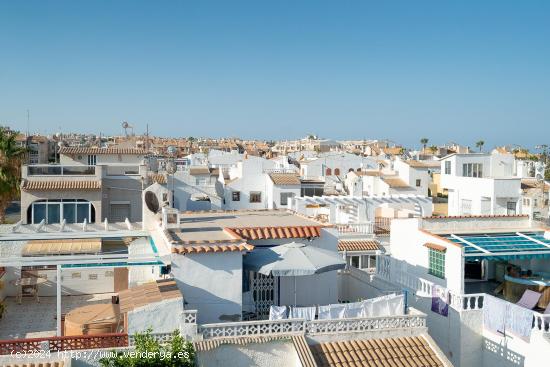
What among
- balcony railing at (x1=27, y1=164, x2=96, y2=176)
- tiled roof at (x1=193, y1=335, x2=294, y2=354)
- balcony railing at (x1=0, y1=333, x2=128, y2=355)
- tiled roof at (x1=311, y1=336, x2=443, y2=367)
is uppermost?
balcony railing at (x1=27, y1=164, x2=96, y2=176)

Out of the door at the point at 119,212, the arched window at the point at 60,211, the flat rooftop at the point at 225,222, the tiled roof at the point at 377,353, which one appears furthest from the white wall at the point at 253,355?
the door at the point at 119,212

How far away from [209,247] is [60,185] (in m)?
19.1

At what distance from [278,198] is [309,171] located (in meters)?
22.7

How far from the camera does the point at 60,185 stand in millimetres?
30297

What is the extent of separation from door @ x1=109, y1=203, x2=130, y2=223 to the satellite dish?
16404 millimetres

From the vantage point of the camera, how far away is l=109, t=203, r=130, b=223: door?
33094mm

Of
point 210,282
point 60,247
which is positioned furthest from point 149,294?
point 60,247

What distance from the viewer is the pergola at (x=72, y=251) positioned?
13125 mm

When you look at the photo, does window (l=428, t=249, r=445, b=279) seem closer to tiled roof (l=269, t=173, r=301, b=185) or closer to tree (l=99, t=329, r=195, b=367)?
tree (l=99, t=329, r=195, b=367)

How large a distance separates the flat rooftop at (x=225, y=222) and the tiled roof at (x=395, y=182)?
35.1 m

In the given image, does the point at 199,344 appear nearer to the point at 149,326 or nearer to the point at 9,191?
the point at 149,326

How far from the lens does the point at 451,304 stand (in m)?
15.8

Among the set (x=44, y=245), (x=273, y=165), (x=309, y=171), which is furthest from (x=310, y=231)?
(x=309, y=171)

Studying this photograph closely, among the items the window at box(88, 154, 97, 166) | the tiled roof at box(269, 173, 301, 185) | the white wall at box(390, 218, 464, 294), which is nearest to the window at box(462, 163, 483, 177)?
the tiled roof at box(269, 173, 301, 185)
